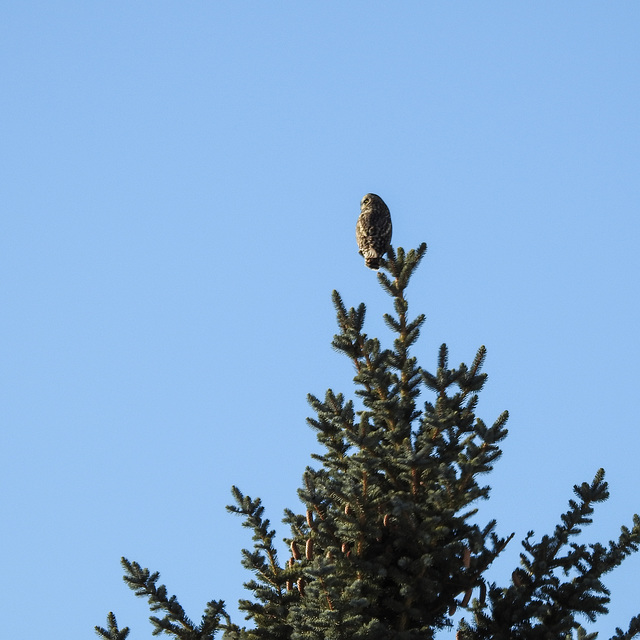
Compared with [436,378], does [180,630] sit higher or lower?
lower

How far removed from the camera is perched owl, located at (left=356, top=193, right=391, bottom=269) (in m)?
8.78

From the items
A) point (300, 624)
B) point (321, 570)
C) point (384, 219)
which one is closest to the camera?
point (321, 570)

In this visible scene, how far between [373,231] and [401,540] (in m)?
2.98

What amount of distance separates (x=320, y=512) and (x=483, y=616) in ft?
4.35

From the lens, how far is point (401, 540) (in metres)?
7.00

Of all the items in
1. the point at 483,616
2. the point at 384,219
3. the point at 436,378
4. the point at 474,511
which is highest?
the point at 384,219

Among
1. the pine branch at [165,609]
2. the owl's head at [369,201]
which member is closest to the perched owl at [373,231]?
the owl's head at [369,201]

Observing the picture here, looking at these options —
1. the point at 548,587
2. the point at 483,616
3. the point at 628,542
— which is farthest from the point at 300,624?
the point at 628,542

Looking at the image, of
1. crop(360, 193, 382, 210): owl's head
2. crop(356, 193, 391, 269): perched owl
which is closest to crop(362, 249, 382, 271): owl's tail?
crop(356, 193, 391, 269): perched owl

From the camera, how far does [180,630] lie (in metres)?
7.05

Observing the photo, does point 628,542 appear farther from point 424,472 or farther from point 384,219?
point 384,219

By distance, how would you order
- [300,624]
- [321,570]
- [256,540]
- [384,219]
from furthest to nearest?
1. [384,219]
2. [256,540]
3. [300,624]
4. [321,570]

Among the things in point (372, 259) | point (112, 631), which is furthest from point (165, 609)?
point (372, 259)

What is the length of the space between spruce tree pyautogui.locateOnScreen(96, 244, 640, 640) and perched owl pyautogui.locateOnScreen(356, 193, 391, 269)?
1231mm
